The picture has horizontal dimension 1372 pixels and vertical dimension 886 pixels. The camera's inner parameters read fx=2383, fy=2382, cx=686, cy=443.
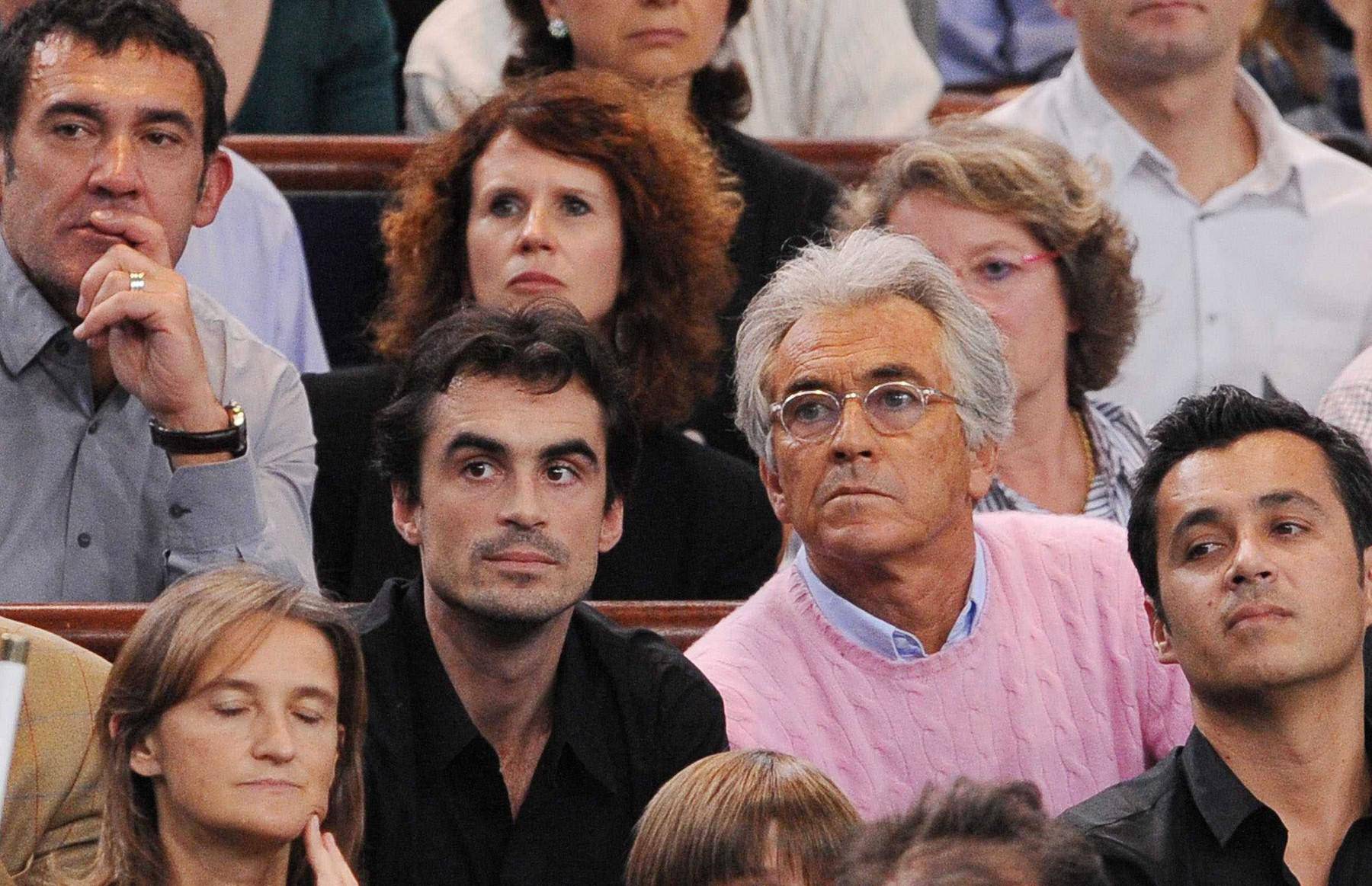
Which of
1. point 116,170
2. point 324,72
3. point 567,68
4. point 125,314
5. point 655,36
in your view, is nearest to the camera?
point 125,314

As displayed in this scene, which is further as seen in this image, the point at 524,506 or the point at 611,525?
the point at 611,525

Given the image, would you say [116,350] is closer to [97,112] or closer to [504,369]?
[97,112]

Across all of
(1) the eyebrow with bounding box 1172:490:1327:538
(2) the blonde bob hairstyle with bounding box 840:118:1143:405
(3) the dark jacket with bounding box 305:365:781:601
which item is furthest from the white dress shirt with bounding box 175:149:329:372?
(1) the eyebrow with bounding box 1172:490:1327:538

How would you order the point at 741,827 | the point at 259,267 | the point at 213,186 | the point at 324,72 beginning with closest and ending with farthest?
the point at 741,827 < the point at 213,186 < the point at 259,267 < the point at 324,72

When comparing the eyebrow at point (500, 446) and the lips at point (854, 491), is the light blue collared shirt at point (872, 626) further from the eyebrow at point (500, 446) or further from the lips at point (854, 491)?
the eyebrow at point (500, 446)

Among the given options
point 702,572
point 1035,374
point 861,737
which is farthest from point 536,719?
point 1035,374

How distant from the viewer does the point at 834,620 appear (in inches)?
98.3

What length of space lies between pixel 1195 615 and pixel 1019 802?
1.87 ft

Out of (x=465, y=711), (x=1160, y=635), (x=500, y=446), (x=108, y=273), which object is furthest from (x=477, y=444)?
(x=1160, y=635)

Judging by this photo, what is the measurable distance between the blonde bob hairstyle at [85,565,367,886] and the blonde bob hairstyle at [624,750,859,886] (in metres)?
0.29

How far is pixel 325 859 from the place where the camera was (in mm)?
2008

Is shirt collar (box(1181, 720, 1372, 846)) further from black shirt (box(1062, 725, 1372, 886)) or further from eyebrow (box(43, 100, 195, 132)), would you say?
eyebrow (box(43, 100, 195, 132))

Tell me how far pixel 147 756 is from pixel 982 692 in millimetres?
892

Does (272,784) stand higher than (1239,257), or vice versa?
(1239,257)
